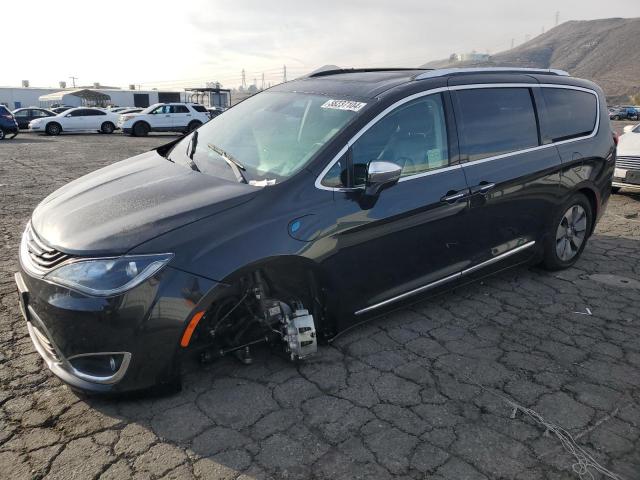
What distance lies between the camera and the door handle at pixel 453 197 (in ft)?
11.4

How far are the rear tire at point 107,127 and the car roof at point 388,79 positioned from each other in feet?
84.0

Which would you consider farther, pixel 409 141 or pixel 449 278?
pixel 449 278

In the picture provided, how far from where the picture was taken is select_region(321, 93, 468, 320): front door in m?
3.08

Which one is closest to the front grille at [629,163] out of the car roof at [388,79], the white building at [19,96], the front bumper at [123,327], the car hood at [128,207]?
the car roof at [388,79]

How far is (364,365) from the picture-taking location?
3.19 meters

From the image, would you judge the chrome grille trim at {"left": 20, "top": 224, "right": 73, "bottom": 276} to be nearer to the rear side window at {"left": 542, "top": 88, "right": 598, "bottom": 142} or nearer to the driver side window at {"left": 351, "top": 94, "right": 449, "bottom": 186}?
the driver side window at {"left": 351, "top": 94, "right": 449, "bottom": 186}

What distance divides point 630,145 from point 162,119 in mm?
22534

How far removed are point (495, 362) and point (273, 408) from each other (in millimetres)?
1478

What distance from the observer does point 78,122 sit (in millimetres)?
26125

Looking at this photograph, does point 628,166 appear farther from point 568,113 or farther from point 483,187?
point 483,187

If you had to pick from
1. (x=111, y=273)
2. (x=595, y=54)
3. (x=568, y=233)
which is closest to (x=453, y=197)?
(x=568, y=233)

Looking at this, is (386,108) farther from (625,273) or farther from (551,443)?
(625,273)

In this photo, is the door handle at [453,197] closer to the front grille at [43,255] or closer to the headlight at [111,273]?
the headlight at [111,273]

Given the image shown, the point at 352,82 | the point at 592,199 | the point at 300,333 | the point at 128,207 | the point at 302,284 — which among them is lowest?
the point at 300,333
